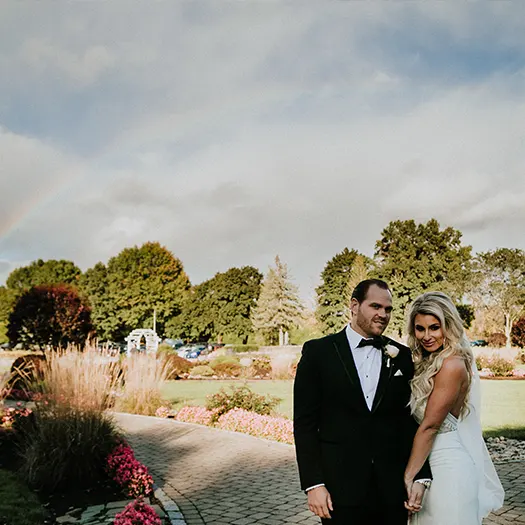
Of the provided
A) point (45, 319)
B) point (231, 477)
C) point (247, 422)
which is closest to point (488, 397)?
point (247, 422)

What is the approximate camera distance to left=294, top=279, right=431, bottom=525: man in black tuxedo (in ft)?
9.53

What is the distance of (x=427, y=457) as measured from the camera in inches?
120

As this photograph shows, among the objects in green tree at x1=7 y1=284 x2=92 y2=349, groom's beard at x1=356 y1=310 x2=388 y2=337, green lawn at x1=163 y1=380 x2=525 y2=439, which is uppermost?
green tree at x1=7 y1=284 x2=92 y2=349

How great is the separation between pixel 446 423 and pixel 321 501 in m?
0.82

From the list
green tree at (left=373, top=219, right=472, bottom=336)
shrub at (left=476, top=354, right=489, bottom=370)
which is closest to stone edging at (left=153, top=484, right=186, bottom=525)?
shrub at (left=476, top=354, right=489, bottom=370)

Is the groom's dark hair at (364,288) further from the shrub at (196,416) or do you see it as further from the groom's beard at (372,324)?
the shrub at (196,416)

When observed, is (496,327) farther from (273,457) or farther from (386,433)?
(386,433)

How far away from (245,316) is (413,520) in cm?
5943

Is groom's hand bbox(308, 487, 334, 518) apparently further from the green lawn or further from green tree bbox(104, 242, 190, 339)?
green tree bbox(104, 242, 190, 339)

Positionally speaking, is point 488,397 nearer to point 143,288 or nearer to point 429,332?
point 429,332

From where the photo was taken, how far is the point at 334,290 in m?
60.0

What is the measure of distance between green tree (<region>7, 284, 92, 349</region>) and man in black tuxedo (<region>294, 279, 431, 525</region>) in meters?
23.0

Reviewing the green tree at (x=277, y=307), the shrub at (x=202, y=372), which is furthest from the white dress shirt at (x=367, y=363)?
the green tree at (x=277, y=307)

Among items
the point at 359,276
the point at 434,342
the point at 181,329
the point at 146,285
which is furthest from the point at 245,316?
the point at 434,342
